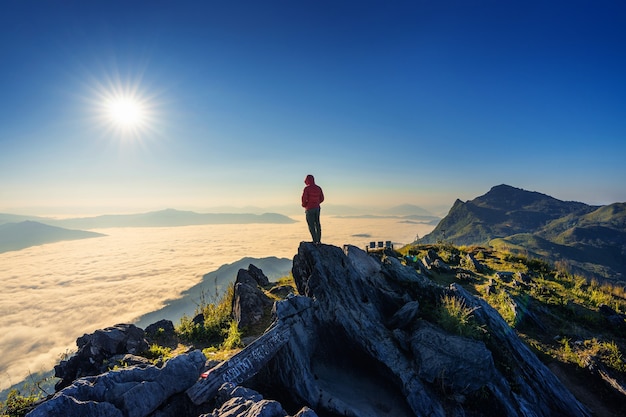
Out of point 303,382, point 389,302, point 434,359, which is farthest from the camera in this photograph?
point 389,302

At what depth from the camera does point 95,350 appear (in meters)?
11.4

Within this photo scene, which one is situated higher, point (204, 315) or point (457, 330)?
point (457, 330)

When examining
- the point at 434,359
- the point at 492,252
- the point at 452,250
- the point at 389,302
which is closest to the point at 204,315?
the point at 389,302

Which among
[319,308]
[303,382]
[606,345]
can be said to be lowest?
[606,345]

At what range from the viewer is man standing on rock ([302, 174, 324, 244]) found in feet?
49.3

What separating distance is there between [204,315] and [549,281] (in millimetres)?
29209

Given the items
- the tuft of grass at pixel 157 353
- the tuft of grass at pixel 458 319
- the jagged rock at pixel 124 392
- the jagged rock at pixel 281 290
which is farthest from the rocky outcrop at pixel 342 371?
the jagged rock at pixel 281 290

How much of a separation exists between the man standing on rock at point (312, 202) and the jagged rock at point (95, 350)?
31.7 feet

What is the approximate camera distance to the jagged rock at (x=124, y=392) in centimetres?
605

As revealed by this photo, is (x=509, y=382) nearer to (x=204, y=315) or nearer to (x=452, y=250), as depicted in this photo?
(x=204, y=315)

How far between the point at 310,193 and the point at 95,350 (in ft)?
38.1

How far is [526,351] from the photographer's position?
11.8 metres

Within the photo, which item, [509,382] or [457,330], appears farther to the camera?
[457,330]

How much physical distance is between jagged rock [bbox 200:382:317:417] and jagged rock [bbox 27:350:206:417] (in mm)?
1242
